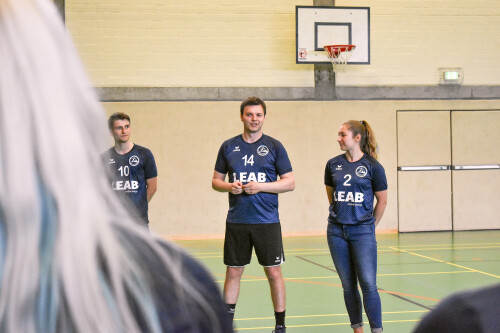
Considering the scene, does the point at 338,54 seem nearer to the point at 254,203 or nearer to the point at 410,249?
the point at 410,249

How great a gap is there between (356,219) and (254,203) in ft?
3.42

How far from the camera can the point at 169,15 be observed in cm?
1435

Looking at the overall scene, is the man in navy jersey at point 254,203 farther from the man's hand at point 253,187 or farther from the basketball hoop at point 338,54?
the basketball hoop at point 338,54

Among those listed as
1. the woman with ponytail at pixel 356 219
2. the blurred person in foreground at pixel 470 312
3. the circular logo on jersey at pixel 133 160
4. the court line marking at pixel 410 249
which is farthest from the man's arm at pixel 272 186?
the court line marking at pixel 410 249

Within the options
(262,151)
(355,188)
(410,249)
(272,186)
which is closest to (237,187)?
(272,186)

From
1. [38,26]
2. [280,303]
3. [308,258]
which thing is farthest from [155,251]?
[308,258]

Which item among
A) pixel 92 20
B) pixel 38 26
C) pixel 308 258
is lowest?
pixel 308 258

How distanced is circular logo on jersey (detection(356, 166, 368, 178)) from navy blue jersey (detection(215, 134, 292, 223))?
80cm

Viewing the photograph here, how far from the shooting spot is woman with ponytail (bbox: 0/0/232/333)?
2.66 ft

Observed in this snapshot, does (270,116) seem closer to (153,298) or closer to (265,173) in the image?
(265,173)

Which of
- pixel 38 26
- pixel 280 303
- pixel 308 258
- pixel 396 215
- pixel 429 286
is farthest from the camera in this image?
pixel 396 215

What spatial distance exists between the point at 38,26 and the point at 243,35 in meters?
14.0

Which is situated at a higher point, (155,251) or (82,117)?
(82,117)

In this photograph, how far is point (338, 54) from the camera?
14.4 meters
